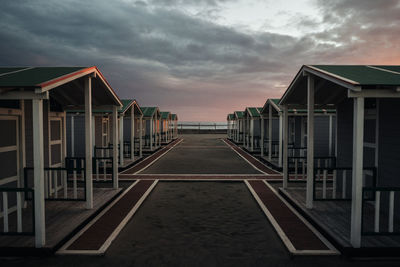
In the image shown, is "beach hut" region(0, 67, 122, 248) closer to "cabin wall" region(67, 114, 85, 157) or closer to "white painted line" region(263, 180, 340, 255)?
"white painted line" region(263, 180, 340, 255)

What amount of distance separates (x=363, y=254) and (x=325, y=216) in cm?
169

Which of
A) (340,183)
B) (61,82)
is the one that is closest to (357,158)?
(340,183)

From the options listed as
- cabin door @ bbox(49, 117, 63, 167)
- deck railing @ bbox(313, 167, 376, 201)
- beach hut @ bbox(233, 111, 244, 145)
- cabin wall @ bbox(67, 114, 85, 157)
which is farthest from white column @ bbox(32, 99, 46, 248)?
beach hut @ bbox(233, 111, 244, 145)

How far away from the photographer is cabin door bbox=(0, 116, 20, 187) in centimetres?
650

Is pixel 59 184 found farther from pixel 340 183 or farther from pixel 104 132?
pixel 340 183

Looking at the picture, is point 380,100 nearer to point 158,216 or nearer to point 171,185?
point 158,216

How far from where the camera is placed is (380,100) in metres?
6.92

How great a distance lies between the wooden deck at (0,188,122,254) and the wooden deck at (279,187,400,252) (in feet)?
16.7

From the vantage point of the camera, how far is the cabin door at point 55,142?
8816 millimetres

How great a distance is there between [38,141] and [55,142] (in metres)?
4.66

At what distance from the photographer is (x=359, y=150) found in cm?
476

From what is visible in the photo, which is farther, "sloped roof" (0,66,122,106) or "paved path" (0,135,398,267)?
"sloped roof" (0,66,122,106)

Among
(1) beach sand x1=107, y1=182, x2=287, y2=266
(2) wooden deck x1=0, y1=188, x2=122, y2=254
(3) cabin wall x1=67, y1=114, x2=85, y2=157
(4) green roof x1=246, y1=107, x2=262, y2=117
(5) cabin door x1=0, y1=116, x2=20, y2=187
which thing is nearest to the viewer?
(1) beach sand x1=107, y1=182, x2=287, y2=266

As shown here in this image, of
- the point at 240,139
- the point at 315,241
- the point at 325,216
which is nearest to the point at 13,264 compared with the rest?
the point at 315,241
